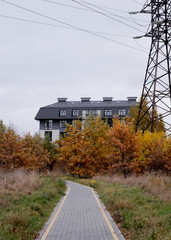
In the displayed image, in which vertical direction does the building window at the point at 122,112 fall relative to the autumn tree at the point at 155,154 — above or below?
above

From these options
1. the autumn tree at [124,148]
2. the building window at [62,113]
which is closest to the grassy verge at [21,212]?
the autumn tree at [124,148]

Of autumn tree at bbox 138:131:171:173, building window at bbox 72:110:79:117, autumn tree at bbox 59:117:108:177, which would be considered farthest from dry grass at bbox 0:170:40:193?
building window at bbox 72:110:79:117

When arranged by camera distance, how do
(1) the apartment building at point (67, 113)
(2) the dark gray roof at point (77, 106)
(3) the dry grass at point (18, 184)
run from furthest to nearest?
(2) the dark gray roof at point (77, 106) → (1) the apartment building at point (67, 113) → (3) the dry grass at point (18, 184)

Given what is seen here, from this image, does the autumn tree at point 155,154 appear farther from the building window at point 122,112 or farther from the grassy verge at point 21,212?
the building window at point 122,112

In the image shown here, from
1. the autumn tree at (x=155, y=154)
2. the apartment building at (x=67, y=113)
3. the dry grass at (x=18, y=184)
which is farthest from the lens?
the apartment building at (x=67, y=113)

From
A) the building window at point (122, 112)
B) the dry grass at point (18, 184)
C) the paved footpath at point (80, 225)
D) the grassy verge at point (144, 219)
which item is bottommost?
the paved footpath at point (80, 225)

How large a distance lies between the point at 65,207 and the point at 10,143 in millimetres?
18074

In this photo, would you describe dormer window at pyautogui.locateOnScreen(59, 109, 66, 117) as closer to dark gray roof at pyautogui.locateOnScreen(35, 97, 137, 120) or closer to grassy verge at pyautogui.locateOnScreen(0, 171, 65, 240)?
dark gray roof at pyautogui.locateOnScreen(35, 97, 137, 120)

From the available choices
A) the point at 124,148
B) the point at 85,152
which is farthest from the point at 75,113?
the point at 124,148

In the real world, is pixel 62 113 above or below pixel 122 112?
above

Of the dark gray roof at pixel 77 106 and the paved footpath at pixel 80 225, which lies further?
the dark gray roof at pixel 77 106

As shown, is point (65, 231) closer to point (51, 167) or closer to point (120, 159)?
point (120, 159)

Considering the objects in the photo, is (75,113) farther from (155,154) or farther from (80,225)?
(80,225)

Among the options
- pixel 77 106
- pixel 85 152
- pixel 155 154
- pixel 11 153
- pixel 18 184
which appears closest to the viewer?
pixel 18 184
